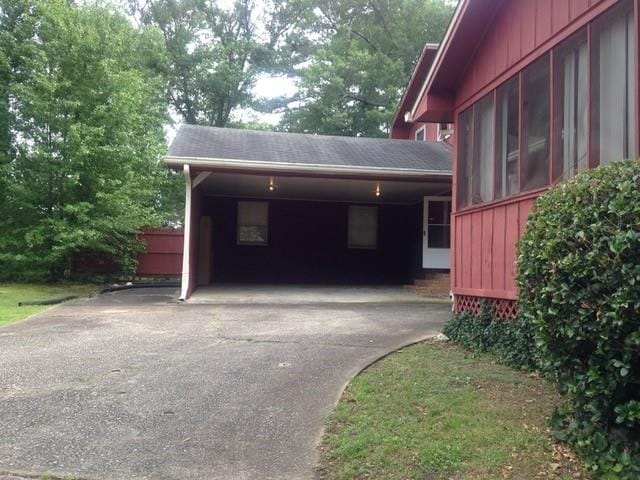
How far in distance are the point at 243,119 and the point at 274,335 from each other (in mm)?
23873

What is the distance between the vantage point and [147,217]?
603 inches

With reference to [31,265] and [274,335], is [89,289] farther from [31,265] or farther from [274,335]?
[274,335]

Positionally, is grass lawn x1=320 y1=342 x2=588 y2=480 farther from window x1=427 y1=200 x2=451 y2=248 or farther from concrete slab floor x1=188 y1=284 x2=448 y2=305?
window x1=427 y1=200 x2=451 y2=248

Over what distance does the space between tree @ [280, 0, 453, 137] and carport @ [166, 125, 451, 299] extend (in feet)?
35.5

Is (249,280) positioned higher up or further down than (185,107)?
further down

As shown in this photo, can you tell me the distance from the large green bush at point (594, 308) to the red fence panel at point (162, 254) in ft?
45.4

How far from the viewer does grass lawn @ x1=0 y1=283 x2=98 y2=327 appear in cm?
859

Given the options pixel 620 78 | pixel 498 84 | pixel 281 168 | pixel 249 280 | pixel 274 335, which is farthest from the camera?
pixel 249 280

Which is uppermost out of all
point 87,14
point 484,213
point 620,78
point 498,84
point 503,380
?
point 87,14

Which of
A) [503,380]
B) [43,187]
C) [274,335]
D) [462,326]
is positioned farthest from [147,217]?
[503,380]

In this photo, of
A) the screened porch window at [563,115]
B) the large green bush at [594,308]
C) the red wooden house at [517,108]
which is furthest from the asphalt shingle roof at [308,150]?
the large green bush at [594,308]

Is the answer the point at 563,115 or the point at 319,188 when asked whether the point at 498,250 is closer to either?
the point at 563,115

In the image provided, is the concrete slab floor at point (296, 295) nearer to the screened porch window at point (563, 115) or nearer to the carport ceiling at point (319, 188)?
the carport ceiling at point (319, 188)

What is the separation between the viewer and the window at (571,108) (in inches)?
191
